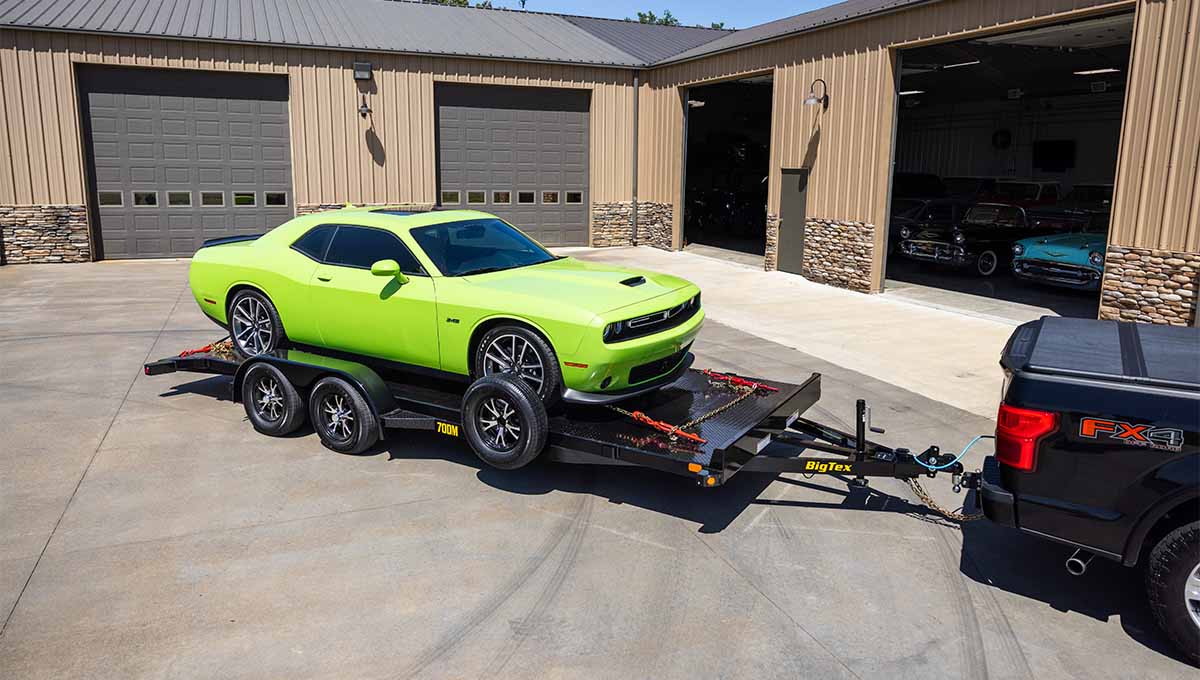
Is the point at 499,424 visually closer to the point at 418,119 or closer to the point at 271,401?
the point at 271,401

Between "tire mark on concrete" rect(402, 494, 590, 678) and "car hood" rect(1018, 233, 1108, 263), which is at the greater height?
"car hood" rect(1018, 233, 1108, 263)

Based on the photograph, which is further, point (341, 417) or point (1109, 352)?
point (341, 417)

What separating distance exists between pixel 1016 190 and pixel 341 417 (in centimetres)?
1857

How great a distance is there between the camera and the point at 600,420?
20.9 feet

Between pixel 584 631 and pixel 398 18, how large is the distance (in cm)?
2145

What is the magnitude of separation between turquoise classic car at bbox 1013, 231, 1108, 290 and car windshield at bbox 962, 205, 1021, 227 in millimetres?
1636

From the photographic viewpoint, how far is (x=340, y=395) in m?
6.92

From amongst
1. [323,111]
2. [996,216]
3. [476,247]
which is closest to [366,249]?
[476,247]

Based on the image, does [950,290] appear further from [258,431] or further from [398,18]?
[398,18]

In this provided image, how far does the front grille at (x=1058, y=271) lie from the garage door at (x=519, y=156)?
11103 millimetres

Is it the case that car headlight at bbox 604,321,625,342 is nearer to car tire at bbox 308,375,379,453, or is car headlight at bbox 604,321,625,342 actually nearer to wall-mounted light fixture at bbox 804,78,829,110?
car tire at bbox 308,375,379,453

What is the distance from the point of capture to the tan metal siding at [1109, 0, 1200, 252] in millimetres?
10781

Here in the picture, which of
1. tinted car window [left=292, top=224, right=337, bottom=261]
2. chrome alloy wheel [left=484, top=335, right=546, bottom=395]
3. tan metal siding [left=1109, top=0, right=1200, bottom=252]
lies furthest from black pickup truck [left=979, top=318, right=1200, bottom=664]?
tan metal siding [left=1109, top=0, right=1200, bottom=252]

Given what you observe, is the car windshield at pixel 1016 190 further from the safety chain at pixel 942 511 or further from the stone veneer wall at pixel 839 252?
the safety chain at pixel 942 511
